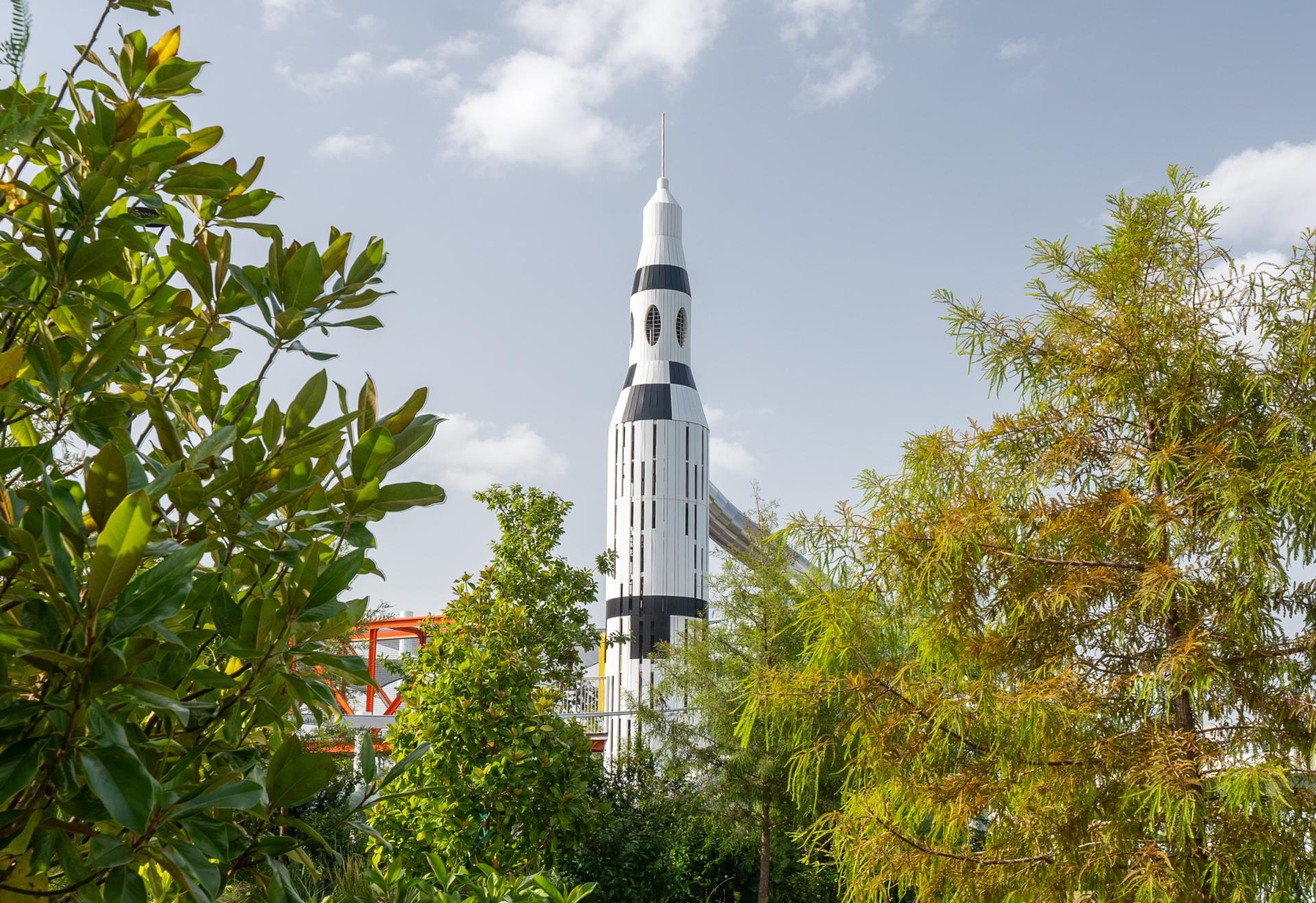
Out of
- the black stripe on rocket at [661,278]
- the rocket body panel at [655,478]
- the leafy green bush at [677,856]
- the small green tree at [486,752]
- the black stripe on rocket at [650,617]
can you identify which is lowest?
the leafy green bush at [677,856]

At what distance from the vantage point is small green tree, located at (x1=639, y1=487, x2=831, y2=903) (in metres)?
9.88

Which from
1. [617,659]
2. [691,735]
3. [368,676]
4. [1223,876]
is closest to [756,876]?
[691,735]

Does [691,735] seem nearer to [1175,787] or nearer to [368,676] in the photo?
[1175,787]

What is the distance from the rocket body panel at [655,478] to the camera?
14.4 meters

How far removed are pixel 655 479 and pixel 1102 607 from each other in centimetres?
1011

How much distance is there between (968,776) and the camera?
15.4 ft

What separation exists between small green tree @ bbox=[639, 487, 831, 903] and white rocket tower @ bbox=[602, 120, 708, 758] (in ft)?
11.7

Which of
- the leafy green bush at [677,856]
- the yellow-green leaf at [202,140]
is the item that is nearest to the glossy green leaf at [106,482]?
the yellow-green leaf at [202,140]

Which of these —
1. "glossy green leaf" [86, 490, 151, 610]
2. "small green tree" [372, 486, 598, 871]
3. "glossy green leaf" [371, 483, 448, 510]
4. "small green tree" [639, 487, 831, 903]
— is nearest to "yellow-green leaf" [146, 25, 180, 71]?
"glossy green leaf" [371, 483, 448, 510]

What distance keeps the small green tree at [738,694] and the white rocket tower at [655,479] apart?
3.56 m

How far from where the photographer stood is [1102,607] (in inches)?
187

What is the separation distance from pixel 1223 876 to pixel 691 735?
680 cm

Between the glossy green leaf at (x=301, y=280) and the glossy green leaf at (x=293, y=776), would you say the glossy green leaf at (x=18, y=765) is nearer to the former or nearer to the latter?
the glossy green leaf at (x=293, y=776)

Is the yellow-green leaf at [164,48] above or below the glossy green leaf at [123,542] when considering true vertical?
above
